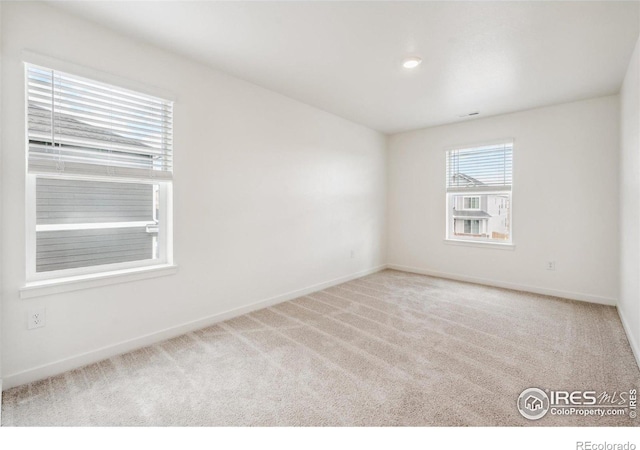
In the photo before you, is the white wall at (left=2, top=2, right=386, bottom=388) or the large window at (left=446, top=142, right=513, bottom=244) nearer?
the white wall at (left=2, top=2, right=386, bottom=388)

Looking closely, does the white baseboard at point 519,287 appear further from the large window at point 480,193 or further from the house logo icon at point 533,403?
the house logo icon at point 533,403

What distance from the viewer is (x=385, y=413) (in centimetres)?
165

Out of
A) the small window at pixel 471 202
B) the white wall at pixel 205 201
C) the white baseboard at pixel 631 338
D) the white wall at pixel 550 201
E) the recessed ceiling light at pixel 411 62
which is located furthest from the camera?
the small window at pixel 471 202

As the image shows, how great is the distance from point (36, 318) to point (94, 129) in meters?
1.37

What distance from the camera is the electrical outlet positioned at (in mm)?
1937

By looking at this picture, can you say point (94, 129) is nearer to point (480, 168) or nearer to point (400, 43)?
point (400, 43)

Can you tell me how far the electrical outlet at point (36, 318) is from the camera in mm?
1937

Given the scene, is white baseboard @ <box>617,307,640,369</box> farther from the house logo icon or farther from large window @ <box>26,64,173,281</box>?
large window @ <box>26,64,173,281</box>

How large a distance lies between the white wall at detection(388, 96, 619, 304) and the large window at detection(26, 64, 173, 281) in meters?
4.02

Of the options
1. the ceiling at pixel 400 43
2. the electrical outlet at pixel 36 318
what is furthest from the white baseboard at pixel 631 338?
the electrical outlet at pixel 36 318

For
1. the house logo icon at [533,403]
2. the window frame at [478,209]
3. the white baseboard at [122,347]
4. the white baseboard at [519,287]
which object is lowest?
the house logo icon at [533,403]

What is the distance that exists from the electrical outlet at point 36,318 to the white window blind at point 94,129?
0.92 metres

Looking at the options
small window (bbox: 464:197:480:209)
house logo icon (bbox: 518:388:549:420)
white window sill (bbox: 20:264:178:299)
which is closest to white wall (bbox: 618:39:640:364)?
house logo icon (bbox: 518:388:549:420)
